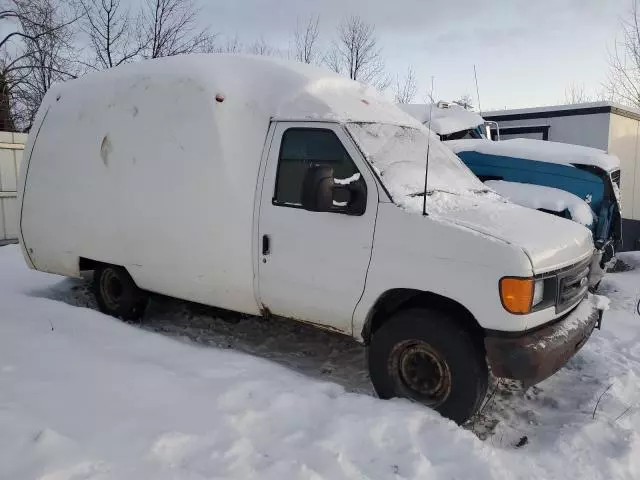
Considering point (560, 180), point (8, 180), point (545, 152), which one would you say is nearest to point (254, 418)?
point (560, 180)

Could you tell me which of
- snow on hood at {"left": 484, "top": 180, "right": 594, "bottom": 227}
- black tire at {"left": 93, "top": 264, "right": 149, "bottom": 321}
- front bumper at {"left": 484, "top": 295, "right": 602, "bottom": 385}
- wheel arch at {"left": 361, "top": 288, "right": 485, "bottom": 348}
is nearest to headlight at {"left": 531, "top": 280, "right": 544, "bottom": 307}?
front bumper at {"left": 484, "top": 295, "right": 602, "bottom": 385}

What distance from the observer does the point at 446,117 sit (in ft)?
28.9

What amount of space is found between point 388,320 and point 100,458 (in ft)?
6.48

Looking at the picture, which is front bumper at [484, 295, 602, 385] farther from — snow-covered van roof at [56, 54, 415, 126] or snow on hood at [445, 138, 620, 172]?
snow on hood at [445, 138, 620, 172]

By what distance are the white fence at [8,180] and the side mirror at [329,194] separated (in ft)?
32.2

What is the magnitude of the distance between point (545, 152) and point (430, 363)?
4396mm

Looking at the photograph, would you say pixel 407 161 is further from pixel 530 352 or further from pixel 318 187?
pixel 530 352

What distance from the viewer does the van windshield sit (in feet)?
12.7

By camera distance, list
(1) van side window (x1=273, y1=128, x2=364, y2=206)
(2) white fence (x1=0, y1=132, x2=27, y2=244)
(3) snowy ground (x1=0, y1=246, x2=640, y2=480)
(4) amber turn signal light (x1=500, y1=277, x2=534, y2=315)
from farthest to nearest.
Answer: (2) white fence (x1=0, y1=132, x2=27, y2=244) < (1) van side window (x1=273, y1=128, x2=364, y2=206) < (4) amber turn signal light (x1=500, y1=277, x2=534, y2=315) < (3) snowy ground (x1=0, y1=246, x2=640, y2=480)

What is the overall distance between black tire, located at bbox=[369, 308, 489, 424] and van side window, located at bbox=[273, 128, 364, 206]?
118 cm

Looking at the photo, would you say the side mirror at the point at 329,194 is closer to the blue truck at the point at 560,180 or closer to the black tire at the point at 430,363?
the black tire at the point at 430,363

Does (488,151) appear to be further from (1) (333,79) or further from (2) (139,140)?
(2) (139,140)

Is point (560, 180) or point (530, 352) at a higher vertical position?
point (560, 180)

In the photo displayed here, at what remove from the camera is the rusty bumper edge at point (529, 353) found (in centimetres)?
327
